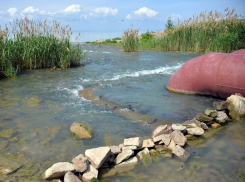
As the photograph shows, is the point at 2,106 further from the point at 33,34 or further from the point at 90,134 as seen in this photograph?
the point at 33,34

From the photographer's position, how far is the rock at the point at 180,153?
3.47 m

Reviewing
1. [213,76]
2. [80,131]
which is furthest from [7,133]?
[213,76]

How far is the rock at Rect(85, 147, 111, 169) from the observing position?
3158mm

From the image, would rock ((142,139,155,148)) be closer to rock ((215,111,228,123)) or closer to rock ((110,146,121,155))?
rock ((110,146,121,155))

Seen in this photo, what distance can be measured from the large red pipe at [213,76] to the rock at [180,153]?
3013mm

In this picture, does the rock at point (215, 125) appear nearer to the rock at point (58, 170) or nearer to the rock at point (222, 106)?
the rock at point (222, 106)

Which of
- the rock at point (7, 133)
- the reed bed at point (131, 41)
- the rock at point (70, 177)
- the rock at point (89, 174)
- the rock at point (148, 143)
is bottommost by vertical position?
the rock at point (89, 174)

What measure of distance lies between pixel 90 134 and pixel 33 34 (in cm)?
771

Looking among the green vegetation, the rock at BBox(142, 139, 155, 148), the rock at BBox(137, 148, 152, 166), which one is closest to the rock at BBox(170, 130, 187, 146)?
the rock at BBox(142, 139, 155, 148)

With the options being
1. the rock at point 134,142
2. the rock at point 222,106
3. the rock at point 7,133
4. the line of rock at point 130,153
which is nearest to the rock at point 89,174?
the line of rock at point 130,153

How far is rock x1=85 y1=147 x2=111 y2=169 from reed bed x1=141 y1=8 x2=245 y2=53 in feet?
42.8

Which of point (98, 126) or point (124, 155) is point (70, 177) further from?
point (98, 126)

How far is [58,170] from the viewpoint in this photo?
9.75 feet

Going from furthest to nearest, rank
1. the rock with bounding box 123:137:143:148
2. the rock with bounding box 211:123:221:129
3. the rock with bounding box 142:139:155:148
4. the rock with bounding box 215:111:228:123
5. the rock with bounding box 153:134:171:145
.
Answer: the rock with bounding box 215:111:228:123 < the rock with bounding box 211:123:221:129 < the rock with bounding box 153:134:171:145 < the rock with bounding box 142:139:155:148 < the rock with bounding box 123:137:143:148
